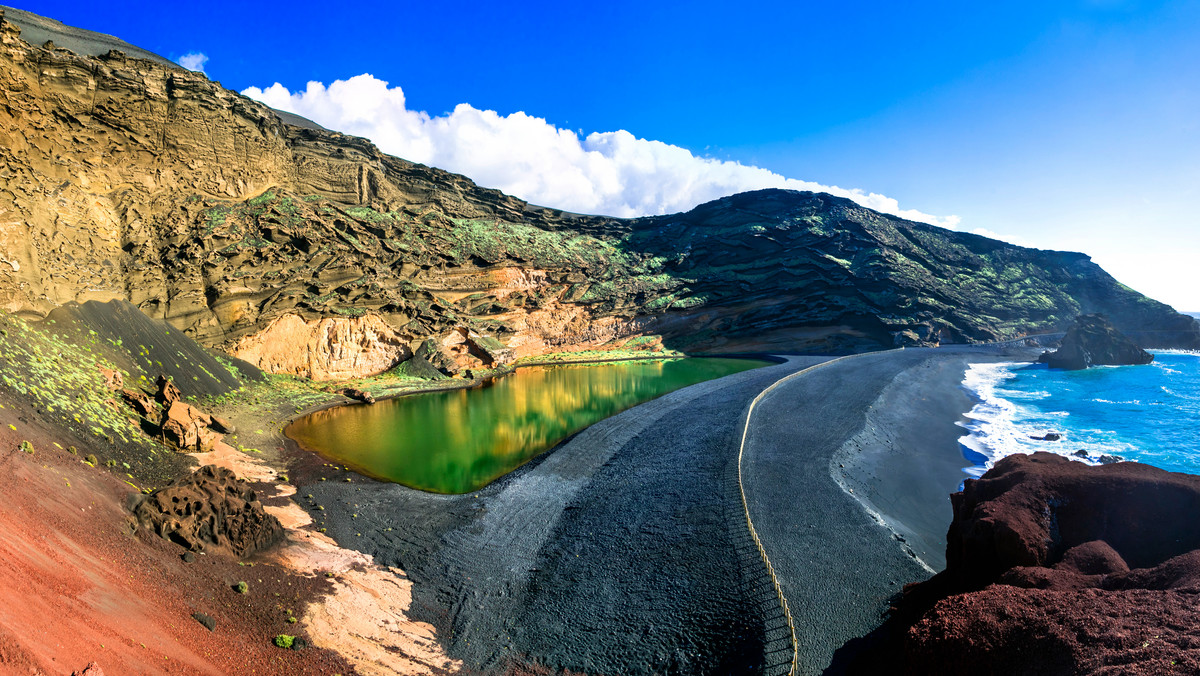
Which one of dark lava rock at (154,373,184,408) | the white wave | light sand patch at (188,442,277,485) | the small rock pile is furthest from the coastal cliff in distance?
the white wave

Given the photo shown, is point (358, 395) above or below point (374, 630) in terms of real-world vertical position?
above

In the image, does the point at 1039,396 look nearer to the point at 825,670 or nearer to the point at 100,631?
the point at 825,670

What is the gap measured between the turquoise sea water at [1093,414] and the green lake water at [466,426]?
17614 mm

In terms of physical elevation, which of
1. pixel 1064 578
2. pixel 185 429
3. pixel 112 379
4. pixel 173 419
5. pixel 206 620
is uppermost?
pixel 1064 578

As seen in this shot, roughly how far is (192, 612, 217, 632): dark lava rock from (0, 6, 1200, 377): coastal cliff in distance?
14596 millimetres

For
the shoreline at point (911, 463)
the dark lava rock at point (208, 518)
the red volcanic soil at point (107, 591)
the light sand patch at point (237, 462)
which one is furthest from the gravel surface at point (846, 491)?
the light sand patch at point (237, 462)

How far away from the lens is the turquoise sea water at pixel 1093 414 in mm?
20656

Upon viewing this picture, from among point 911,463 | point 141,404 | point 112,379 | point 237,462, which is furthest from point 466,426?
point 911,463

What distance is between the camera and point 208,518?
1023 centimetres

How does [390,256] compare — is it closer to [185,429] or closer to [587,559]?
[185,429]

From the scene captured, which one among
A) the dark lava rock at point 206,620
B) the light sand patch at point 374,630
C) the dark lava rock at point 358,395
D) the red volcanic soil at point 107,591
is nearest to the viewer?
the red volcanic soil at point 107,591

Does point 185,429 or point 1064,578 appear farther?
point 185,429

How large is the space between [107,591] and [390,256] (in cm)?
3256

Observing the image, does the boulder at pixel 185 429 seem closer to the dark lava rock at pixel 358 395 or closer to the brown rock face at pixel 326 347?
the dark lava rock at pixel 358 395
